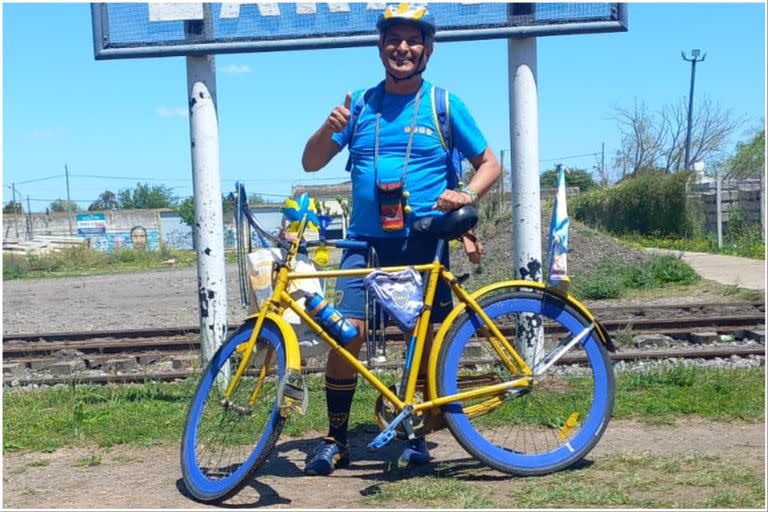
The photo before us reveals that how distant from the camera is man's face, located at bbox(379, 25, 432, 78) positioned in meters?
4.63

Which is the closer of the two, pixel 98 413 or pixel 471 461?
pixel 471 461

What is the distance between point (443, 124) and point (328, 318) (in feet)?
3.63

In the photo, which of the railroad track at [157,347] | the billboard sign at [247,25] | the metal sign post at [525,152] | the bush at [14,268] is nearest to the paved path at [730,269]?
the railroad track at [157,347]

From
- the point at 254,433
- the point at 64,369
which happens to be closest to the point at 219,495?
the point at 254,433

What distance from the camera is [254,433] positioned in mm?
4422

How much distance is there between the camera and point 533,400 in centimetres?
494

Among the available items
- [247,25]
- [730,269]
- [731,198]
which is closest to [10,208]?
[731,198]

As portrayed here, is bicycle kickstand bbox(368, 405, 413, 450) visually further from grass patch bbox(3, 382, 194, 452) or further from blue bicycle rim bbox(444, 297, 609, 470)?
grass patch bbox(3, 382, 194, 452)

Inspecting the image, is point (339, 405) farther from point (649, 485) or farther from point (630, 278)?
point (630, 278)

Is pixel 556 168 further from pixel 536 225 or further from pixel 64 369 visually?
pixel 64 369

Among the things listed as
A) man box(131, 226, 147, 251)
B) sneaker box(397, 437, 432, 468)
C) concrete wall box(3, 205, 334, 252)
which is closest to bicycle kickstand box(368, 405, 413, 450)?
sneaker box(397, 437, 432, 468)

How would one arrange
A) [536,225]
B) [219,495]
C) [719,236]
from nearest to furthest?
[219,495]
[536,225]
[719,236]

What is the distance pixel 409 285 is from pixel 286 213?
739mm

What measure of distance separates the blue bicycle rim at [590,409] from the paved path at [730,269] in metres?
10.3
